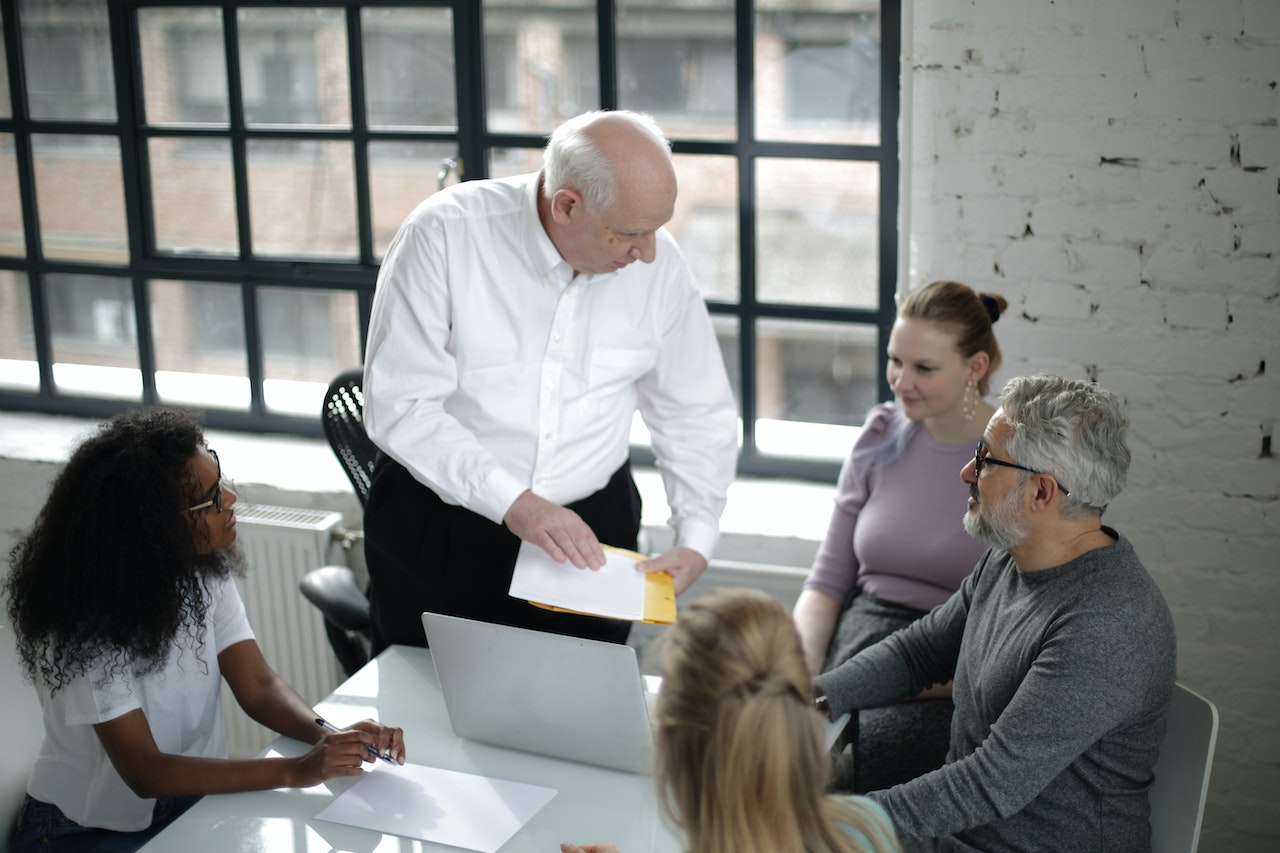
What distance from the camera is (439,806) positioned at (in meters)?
1.73

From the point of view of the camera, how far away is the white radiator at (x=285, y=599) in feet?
10.6

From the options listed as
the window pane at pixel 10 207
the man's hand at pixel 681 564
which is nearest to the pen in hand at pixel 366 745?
the man's hand at pixel 681 564

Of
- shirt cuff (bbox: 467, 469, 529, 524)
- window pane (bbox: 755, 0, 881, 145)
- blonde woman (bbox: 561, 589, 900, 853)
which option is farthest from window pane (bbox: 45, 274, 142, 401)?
blonde woman (bbox: 561, 589, 900, 853)

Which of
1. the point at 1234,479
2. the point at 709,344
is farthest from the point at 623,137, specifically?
the point at 1234,479

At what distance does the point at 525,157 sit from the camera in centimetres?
329

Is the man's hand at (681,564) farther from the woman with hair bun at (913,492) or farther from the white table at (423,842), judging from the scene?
the white table at (423,842)

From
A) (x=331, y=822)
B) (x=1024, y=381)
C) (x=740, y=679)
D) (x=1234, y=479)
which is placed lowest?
(x=331, y=822)

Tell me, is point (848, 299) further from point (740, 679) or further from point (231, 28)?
point (740, 679)

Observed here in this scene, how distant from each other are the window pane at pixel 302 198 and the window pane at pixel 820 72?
1132 millimetres

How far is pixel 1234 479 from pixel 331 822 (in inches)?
76.8

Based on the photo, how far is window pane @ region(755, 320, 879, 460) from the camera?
3.22 meters

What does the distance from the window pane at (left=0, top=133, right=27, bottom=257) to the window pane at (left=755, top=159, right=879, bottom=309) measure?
7.11 feet

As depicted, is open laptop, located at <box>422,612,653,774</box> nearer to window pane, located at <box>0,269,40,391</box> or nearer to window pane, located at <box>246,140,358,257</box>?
window pane, located at <box>246,140,358,257</box>

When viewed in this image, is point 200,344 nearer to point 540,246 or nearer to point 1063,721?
point 540,246
